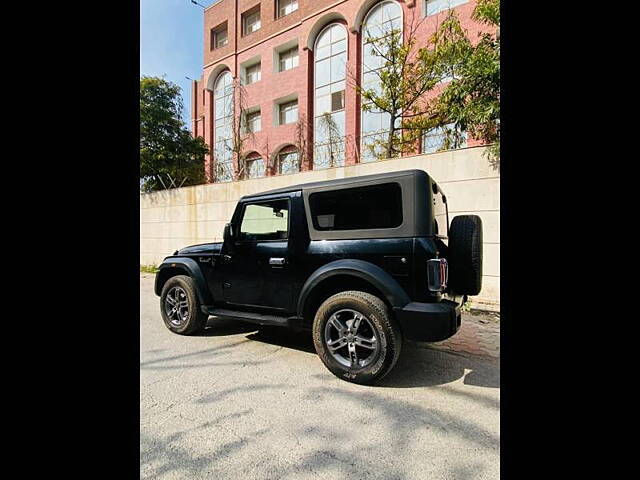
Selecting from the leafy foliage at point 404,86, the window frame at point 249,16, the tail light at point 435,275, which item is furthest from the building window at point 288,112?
the tail light at point 435,275

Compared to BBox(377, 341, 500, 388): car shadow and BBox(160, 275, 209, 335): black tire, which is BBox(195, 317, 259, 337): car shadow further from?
BBox(377, 341, 500, 388): car shadow

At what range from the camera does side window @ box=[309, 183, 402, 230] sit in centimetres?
301

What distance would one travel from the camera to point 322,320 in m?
3.06

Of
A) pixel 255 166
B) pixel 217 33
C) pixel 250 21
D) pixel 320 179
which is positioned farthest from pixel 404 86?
pixel 217 33

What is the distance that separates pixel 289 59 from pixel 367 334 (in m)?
18.4

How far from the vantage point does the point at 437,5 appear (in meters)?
12.5

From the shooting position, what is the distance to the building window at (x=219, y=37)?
20987mm

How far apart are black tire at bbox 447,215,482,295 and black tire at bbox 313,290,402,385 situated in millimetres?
783

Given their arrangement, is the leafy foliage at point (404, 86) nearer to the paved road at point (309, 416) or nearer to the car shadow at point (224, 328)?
the car shadow at point (224, 328)

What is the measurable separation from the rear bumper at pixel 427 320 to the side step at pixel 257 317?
1.13 m

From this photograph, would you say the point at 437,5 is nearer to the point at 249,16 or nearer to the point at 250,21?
the point at 250,21
